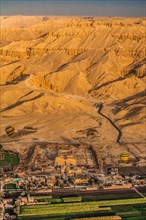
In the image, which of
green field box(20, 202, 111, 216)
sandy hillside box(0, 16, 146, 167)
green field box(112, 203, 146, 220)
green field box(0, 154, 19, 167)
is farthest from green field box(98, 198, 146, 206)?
green field box(0, 154, 19, 167)

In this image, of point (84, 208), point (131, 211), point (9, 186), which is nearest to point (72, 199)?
point (84, 208)

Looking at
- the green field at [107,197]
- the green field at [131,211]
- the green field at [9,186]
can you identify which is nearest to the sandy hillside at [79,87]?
the green field at [107,197]

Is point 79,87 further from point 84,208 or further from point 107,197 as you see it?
point 84,208

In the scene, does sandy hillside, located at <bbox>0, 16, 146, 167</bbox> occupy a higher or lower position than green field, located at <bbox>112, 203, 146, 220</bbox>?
higher

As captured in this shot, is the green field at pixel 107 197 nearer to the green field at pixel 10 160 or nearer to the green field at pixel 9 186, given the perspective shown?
the green field at pixel 9 186

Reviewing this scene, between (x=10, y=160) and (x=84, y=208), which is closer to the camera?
(x=84, y=208)

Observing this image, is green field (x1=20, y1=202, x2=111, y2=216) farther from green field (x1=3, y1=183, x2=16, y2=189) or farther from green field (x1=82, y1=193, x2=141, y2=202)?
green field (x1=3, y1=183, x2=16, y2=189)
